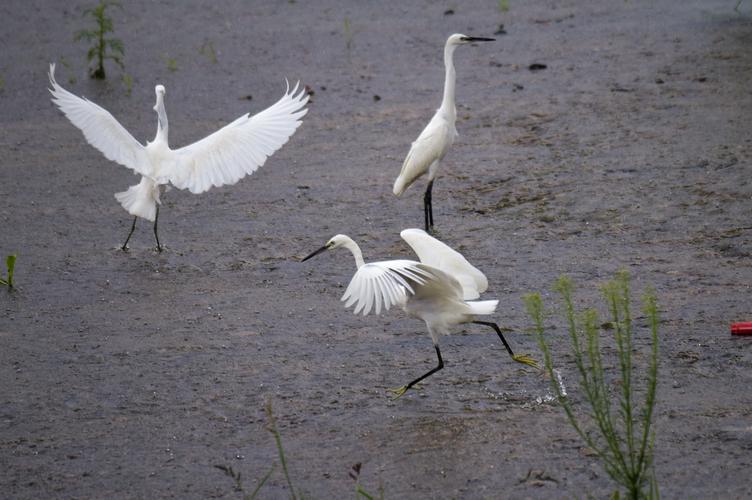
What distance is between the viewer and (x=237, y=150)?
21.7 ft

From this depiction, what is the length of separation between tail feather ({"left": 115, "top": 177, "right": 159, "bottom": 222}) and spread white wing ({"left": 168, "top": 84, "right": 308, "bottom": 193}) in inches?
7.3

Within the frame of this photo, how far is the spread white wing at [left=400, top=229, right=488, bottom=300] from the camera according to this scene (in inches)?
192

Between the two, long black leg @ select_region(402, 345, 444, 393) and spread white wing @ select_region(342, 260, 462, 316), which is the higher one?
spread white wing @ select_region(342, 260, 462, 316)

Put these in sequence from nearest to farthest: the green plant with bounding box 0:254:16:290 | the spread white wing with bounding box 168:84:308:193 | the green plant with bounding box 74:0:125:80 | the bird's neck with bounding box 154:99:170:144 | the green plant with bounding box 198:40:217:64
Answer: the green plant with bounding box 0:254:16:290 → the spread white wing with bounding box 168:84:308:193 → the bird's neck with bounding box 154:99:170:144 → the green plant with bounding box 74:0:125:80 → the green plant with bounding box 198:40:217:64

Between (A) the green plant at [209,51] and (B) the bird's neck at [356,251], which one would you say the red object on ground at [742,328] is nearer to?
(B) the bird's neck at [356,251]

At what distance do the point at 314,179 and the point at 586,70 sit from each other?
309 centimetres

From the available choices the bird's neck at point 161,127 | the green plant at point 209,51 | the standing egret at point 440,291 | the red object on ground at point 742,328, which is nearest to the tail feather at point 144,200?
the bird's neck at point 161,127

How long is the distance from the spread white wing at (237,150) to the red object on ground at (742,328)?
9.10ft

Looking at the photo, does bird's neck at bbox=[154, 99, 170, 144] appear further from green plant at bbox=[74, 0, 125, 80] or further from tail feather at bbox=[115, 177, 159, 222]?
green plant at bbox=[74, 0, 125, 80]

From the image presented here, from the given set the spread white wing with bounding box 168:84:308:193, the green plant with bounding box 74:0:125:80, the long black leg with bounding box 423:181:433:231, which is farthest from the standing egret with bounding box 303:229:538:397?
the green plant with bounding box 74:0:125:80

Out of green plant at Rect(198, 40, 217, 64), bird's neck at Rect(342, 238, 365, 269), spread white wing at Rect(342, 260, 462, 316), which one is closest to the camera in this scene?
spread white wing at Rect(342, 260, 462, 316)

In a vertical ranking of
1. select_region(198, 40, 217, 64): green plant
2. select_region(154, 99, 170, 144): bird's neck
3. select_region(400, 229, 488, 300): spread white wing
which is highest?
select_region(198, 40, 217, 64): green plant

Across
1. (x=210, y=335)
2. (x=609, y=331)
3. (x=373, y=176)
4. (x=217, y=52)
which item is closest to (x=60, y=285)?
(x=210, y=335)

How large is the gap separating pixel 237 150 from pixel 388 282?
2499 mm
